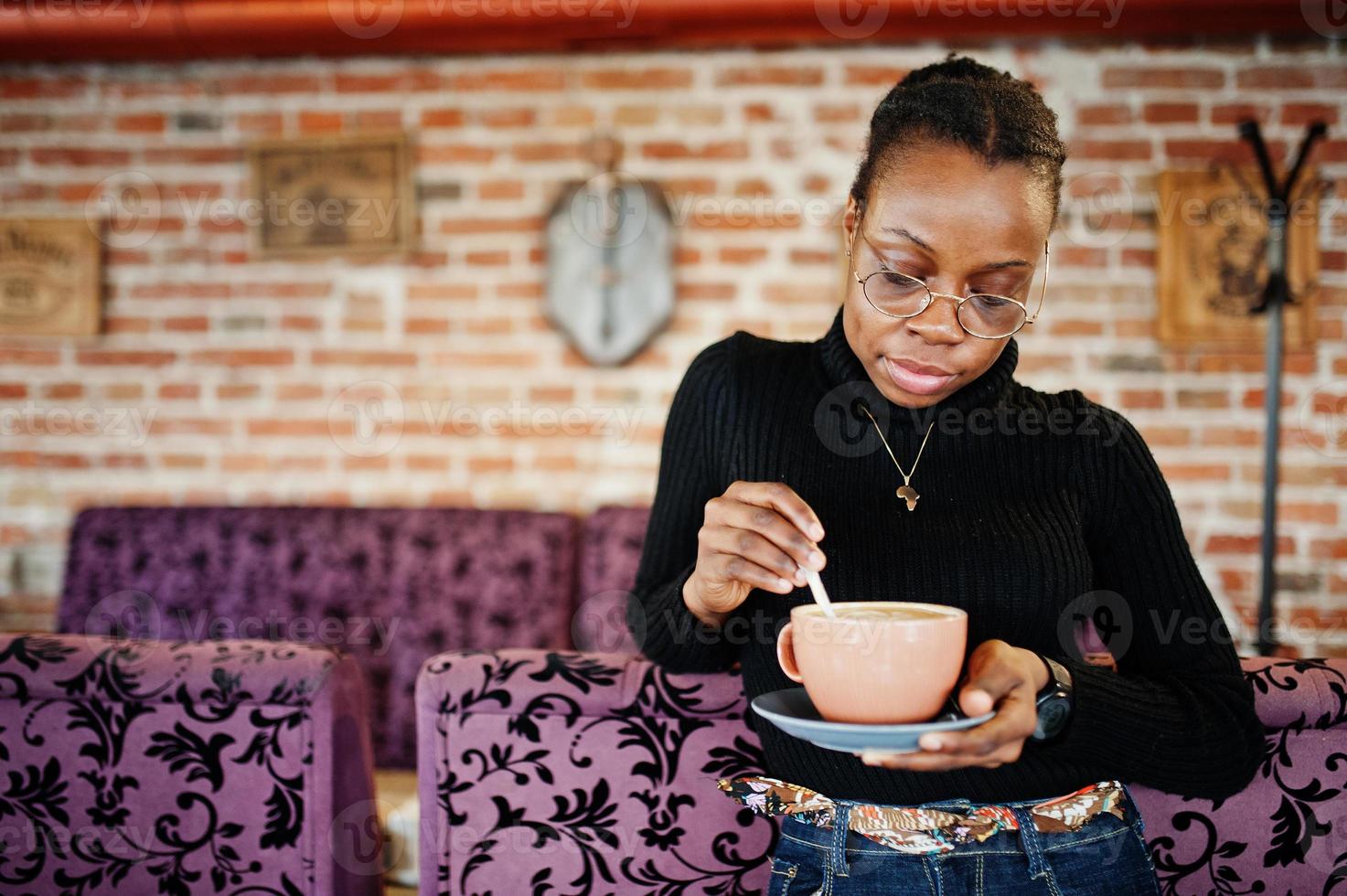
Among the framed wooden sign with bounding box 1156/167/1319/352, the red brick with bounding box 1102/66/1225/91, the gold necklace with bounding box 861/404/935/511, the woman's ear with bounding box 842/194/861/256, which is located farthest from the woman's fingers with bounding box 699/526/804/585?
the red brick with bounding box 1102/66/1225/91

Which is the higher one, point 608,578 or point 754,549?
point 754,549

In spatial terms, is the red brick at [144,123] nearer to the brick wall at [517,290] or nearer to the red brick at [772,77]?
the brick wall at [517,290]

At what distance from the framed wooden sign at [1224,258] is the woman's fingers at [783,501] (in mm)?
2312

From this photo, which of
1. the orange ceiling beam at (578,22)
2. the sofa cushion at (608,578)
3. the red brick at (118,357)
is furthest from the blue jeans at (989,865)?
the red brick at (118,357)

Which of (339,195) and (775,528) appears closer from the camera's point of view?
(775,528)

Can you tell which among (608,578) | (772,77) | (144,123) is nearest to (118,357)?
(144,123)

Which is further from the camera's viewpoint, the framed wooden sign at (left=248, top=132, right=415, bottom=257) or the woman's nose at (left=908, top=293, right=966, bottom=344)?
the framed wooden sign at (left=248, top=132, right=415, bottom=257)

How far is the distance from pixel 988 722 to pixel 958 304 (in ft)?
1.33

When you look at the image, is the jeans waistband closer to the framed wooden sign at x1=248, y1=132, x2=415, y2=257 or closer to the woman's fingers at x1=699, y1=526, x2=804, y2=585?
the woman's fingers at x1=699, y1=526, x2=804, y2=585

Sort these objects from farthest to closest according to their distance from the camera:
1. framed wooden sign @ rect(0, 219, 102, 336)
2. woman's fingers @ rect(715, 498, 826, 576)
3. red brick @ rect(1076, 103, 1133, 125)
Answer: framed wooden sign @ rect(0, 219, 102, 336)
red brick @ rect(1076, 103, 1133, 125)
woman's fingers @ rect(715, 498, 826, 576)

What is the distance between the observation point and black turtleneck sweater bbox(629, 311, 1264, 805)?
92cm

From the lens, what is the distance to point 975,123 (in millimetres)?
926

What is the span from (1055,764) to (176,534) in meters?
2.52

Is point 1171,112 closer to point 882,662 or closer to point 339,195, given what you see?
point 339,195
